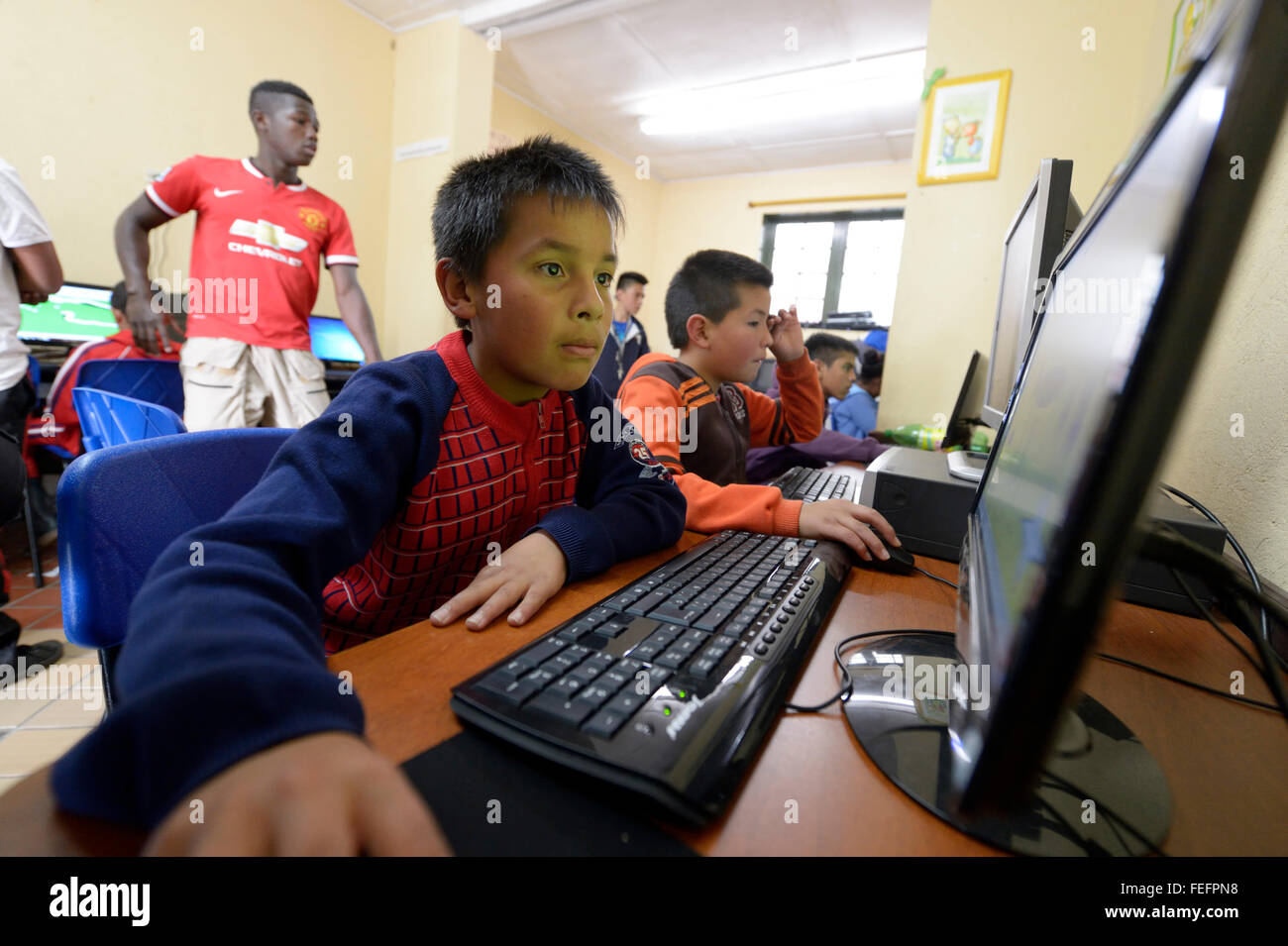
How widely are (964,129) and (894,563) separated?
173 centimetres

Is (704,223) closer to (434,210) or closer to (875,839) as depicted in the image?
(434,210)

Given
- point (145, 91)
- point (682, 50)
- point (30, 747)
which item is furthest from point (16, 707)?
point (682, 50)

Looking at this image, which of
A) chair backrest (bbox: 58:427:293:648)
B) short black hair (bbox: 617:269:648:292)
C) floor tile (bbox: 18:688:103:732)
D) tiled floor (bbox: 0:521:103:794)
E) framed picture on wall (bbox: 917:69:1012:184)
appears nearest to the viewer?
chair backrest (bbox: 58:427:293:648)

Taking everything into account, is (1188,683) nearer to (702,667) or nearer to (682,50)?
(702,667)

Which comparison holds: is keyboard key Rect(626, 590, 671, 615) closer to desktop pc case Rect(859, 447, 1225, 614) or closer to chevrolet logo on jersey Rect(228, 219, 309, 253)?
desktop pc case Rect(859, 447, 1225, 614)

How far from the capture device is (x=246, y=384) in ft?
6.18

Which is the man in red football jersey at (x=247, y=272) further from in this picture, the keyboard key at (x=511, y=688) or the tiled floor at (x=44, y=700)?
the keyboard key at (x=511, y=688)

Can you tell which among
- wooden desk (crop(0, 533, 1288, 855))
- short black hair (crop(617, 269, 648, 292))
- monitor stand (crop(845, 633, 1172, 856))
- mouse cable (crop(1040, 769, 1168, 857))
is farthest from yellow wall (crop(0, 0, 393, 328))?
mouse cable (crop(1040, 769, 1168, 857))

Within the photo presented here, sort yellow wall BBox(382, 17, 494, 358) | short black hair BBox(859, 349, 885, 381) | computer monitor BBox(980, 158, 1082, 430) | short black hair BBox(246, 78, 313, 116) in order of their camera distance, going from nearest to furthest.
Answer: computer monitor BBox(980, 158, 1082, 430) < short black hair BBox(246, 78, 313, 116) < short black hair BBox(859, 349, 885, 381) < yellow wall BBox(382, 17, 494, 358)

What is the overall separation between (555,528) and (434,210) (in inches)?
19.9

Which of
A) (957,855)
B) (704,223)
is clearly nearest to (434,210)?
(957,855)

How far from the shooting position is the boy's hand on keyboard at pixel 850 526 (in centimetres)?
74

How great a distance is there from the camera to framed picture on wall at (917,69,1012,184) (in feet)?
5.82

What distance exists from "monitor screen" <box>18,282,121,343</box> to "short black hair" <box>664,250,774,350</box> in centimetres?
245
